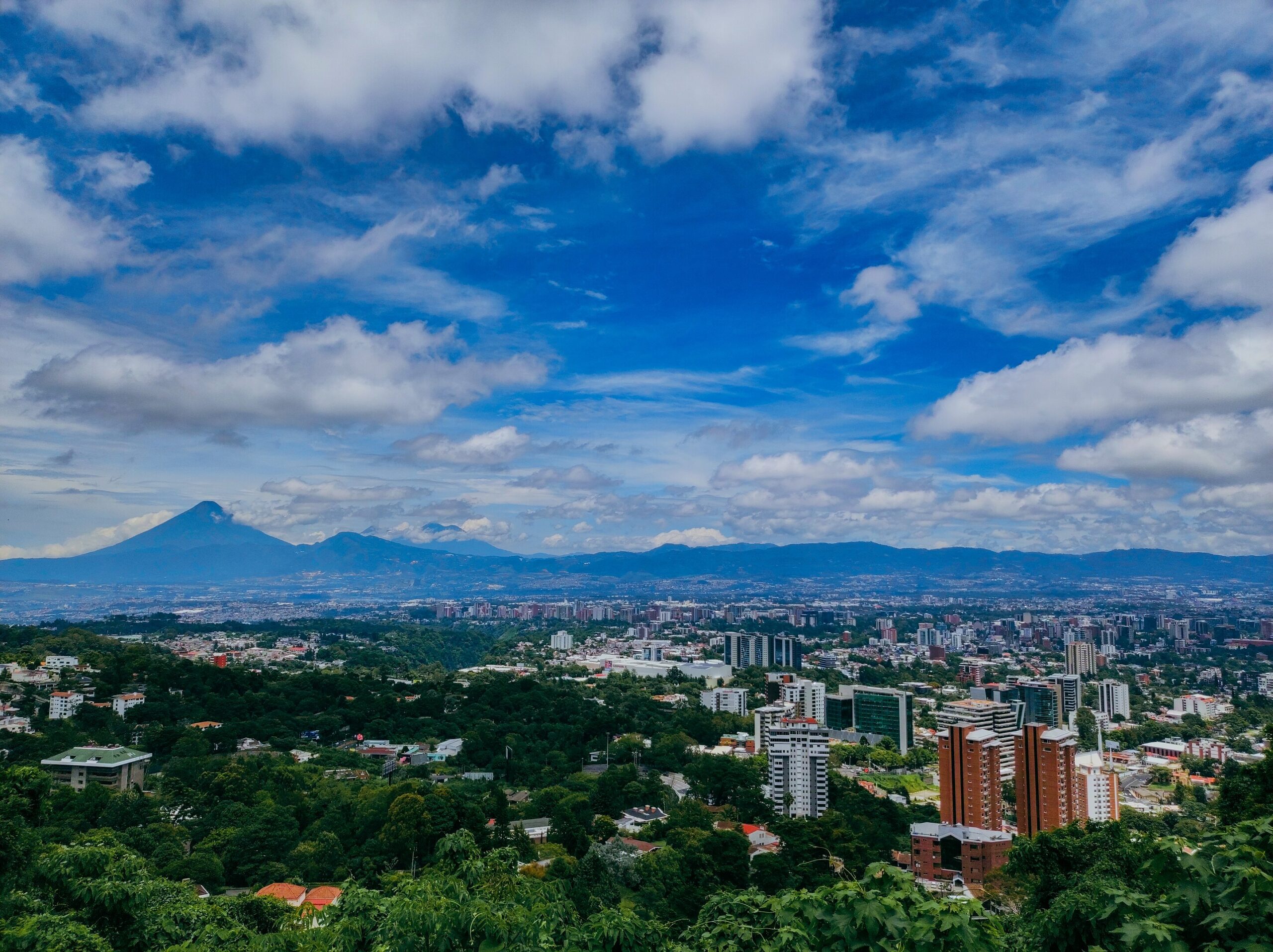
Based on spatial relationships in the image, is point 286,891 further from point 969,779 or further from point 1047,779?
point 1047,779

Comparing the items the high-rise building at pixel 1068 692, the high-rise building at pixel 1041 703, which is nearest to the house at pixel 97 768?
the high-rise building at pixel 1041 703

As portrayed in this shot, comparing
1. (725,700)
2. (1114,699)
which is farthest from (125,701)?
(1114,699)

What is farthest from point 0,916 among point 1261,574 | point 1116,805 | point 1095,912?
point 1261,574

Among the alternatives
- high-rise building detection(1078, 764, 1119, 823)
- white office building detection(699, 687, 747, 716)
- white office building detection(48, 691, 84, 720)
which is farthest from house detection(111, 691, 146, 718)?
high-rise building detection(1078, 764, 1119, 823)

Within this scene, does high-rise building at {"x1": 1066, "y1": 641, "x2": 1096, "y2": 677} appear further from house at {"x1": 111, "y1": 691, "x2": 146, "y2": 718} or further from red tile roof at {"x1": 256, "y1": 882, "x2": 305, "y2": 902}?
house at {"x1": 111, "y1": 691, "x2": 146, "y2": 718}

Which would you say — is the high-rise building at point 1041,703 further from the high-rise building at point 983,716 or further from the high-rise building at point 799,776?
the high-rise building at point 799,776
